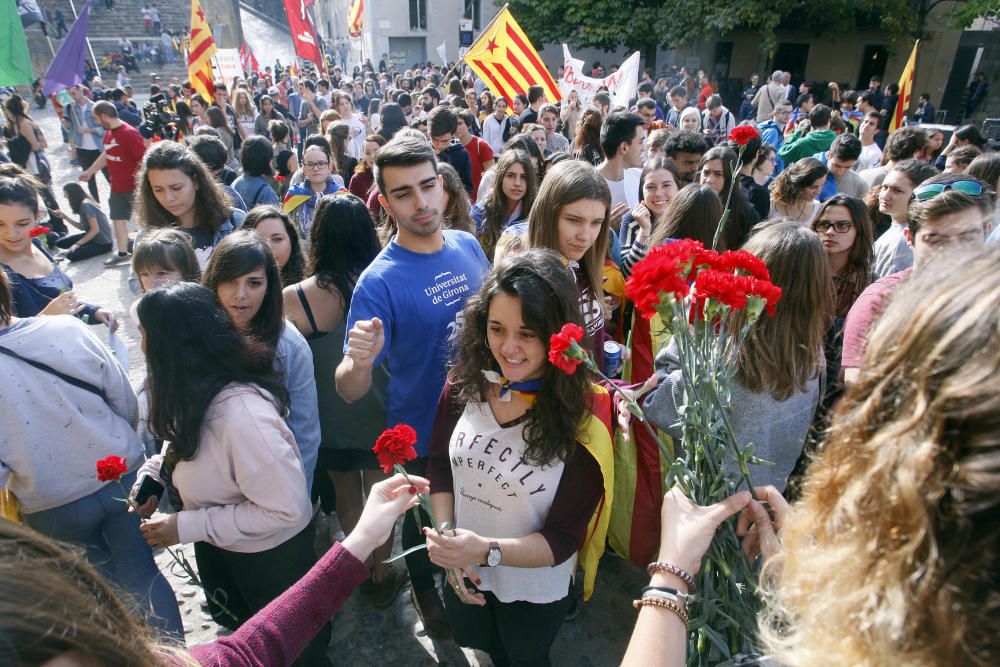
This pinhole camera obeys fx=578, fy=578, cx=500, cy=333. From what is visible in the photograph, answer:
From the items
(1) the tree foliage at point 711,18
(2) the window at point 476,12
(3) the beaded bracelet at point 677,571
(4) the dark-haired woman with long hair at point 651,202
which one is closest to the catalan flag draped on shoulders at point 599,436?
(3) the beaded bracelet at point 677,571

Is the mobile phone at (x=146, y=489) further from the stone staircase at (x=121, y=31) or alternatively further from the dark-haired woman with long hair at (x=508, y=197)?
the stone staircase at (x=121, y=31)

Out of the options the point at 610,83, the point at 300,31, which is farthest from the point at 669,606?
the point at 300,31

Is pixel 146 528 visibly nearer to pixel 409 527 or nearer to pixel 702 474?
pixel 409 527

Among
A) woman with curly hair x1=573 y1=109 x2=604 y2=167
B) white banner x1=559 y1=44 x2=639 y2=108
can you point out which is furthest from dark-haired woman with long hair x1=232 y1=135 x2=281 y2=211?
white banner x1=559 y1=44 x2=639 y2=108

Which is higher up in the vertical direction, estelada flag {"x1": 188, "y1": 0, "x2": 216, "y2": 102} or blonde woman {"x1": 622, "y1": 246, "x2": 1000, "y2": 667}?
estelada flag {"x1": 188, "y1": 0, "x2": 216, "y2": 102}

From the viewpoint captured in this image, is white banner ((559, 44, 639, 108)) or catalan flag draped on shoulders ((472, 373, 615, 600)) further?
white banner ((559, 44, 639, 108))

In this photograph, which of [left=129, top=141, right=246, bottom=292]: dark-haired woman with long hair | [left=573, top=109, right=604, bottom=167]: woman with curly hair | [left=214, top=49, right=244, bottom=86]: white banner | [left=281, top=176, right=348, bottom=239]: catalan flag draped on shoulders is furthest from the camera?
[left=214, top=49, right=244, bottom=86]: white banner

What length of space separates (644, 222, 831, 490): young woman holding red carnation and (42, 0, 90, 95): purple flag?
33.6ft

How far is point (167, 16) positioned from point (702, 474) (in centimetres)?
4322

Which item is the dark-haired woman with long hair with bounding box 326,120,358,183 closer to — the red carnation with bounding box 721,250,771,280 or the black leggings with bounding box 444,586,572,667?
the black leggings with bounding box 444,586,572,667

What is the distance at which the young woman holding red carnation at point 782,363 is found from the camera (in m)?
1.88

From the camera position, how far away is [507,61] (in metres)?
8.04

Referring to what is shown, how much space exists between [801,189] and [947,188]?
1144 millimetres

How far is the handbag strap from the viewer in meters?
1.91
